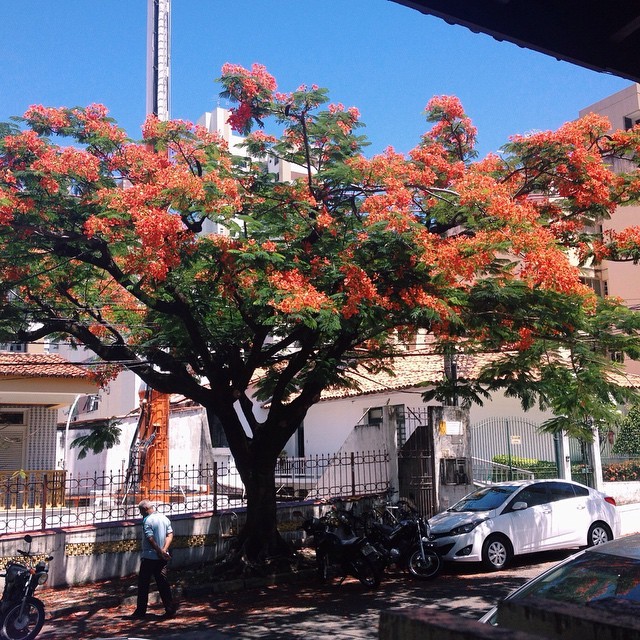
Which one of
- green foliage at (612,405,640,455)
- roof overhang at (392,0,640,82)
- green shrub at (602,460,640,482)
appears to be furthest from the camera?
green foliage at (612,405,640,455)

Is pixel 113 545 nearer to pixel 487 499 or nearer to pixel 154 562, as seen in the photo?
pixel 154 562

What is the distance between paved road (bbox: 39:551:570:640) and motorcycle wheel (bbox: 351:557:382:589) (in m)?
0.17

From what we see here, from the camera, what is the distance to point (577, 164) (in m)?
11.3

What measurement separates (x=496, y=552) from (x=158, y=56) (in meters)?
17.7

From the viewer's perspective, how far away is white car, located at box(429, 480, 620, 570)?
41.0 ft

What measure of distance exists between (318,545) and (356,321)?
3.91 m

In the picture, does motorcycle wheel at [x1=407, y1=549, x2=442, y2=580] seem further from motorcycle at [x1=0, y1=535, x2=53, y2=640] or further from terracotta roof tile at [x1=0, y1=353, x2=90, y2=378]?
terracotta roof tile at [x1=0, y1=353, x2=90, y2=378]

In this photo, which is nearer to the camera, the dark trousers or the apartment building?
the dark trousers

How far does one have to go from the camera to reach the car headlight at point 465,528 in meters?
12.5

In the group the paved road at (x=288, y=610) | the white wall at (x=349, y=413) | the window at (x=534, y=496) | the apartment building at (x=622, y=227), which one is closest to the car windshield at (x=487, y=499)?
the window at (x=534, y=496)

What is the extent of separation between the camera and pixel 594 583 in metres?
4.63

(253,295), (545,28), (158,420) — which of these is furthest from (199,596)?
(545,28)

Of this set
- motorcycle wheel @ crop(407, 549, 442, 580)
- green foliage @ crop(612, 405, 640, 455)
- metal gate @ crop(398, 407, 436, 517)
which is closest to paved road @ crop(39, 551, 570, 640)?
motorcycle wheel @ crop(407, 549, 442, 580)

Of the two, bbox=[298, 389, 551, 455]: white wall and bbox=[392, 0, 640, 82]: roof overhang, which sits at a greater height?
bbox=[392, 0, 640, 82]: roof overhang
